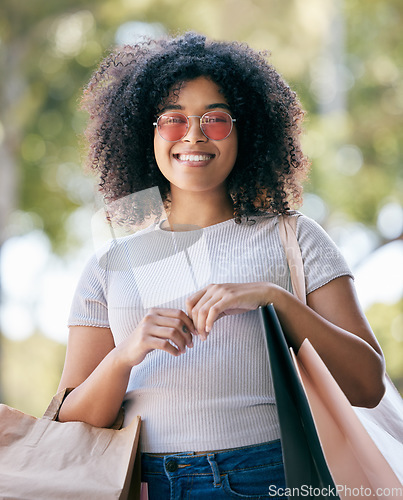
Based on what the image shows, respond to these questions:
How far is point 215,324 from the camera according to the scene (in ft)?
4.48

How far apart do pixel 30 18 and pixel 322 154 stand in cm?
360

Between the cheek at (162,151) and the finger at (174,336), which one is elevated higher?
the cheek at (162,151)

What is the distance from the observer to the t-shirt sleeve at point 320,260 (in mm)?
1366

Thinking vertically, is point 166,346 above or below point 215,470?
above

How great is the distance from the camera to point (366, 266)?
5.93 meters

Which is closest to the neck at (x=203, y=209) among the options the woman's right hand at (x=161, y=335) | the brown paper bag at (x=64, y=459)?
the woman's right hand at (x=161, y=335)

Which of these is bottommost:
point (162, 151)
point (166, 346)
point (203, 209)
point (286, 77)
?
A: point (166, 346)

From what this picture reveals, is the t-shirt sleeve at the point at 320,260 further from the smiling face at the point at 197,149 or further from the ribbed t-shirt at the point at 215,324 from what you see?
the smiling face at the point at 197,149

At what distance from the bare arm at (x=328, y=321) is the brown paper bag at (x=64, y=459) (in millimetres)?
302

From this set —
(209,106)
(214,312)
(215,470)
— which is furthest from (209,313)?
(209,106)

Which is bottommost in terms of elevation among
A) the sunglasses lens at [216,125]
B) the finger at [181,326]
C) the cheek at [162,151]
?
the finger at [181,326]

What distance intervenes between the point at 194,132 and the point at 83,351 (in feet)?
1.72

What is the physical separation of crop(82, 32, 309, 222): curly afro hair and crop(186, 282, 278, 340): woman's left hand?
1.15 feet

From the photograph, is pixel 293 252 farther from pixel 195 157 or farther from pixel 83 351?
pixel 83 351
